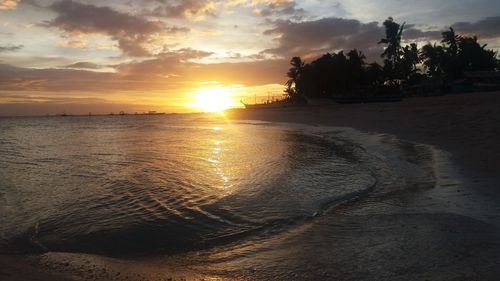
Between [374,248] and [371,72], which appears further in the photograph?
[371,72]

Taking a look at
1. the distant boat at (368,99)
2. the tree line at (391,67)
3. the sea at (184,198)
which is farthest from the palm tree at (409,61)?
the sea at (184,198)

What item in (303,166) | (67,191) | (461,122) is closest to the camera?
(67,191)

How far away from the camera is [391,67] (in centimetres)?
7438

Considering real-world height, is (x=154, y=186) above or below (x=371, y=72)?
below

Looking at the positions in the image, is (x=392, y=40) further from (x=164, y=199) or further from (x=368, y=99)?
(x=164, y=199)

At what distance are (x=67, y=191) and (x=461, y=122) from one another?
20.2 metres

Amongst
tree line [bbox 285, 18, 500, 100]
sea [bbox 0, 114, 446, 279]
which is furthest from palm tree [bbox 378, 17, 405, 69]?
sea [bbox 0, 114, 446, 279]

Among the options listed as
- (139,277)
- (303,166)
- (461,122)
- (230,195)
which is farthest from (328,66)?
(139,277)

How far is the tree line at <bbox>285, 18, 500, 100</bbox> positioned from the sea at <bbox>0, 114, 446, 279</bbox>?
183ft

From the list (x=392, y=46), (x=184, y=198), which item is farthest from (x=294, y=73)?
(x=184, y=198)

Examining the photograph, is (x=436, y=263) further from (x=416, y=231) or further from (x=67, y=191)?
(x=67, y=191)

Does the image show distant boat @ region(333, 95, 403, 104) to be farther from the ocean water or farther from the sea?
the ocean water

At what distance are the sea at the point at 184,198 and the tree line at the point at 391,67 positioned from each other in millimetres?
55927

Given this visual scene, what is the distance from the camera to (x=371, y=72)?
73250 mm
